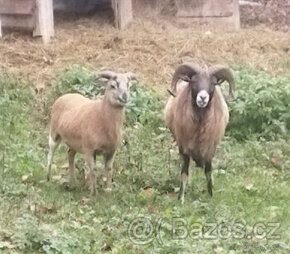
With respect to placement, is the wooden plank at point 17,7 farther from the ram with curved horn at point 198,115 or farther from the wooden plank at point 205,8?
the ram with curved horn at point 198,115

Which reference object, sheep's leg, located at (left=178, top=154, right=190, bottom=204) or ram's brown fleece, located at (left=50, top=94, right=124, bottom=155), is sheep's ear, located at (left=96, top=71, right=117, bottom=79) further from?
sheep's leg, located at (left=178, top=154, right=190, bottom=204)

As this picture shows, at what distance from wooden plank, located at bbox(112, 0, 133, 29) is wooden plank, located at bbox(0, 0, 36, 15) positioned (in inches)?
61.9

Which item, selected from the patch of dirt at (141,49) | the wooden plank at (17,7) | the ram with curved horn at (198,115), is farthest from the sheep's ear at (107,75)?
the wooden plank at (17,7)

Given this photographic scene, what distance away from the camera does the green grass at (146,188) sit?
24.9 feet

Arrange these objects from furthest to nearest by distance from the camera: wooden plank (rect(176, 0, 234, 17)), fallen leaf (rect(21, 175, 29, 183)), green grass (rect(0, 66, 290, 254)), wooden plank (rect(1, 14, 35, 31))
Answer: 1. wooden plank (rect(176, 0, 234, 17))
2. wooden plank (rect(1, 14, 35, 31))
3. fallen leaf (rect(21, 175, 29, 183))
4. green grass (rect(0, 66, 290, 254))

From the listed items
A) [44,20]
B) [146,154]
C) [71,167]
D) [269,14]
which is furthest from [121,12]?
[71,167]

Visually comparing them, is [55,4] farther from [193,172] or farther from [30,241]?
[30,241]

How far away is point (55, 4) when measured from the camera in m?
16.3

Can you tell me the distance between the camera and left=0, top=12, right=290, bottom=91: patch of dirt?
13.2m

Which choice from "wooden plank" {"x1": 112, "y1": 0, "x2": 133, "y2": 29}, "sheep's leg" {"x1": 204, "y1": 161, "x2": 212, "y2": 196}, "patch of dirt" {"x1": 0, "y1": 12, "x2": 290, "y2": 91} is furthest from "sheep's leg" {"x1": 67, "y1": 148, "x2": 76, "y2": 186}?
"wooden plank" {"x1": 112, "y1": 0, "x2": 133, "y2": 29}

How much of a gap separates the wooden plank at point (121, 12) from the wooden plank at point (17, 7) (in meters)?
1.57

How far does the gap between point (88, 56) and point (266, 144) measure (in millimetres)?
3666

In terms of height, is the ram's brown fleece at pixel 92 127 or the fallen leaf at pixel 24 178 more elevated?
the ram's brown fleece at pixel 92 127

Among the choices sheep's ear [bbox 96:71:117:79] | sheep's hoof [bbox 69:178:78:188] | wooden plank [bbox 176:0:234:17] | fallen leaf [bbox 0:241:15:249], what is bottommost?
fallen leaf [bbox 0:241:15:249]
